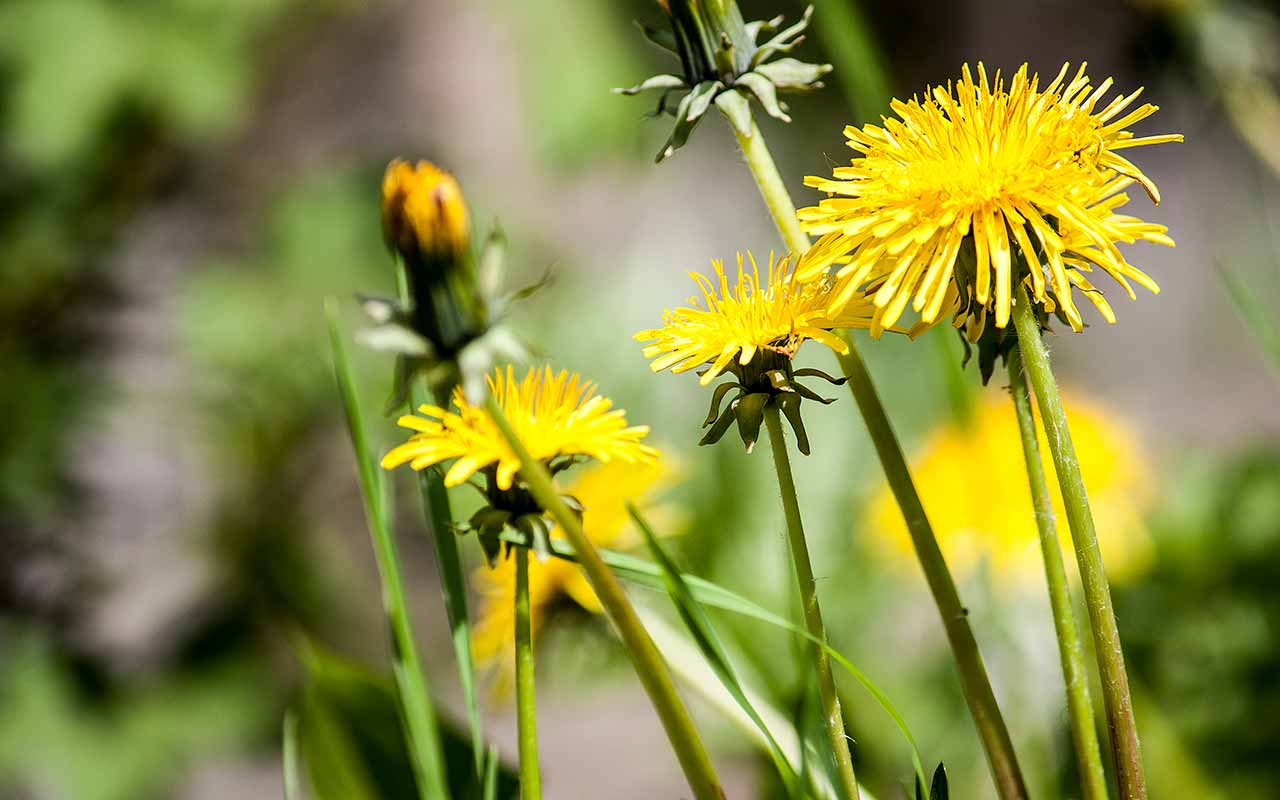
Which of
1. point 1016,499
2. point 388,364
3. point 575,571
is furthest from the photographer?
point 388,364

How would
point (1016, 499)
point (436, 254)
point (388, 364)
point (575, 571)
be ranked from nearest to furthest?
point (436, 254)
point (575, 571)
point (1016, 499)
point (388, 364)

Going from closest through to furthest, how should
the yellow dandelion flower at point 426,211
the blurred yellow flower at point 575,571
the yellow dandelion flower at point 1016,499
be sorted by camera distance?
1. the yellow dandelion flower at point 426,211
2. the blurred yellow flower at point 575,571
3. the yellow dandelion flower at point 1016,499

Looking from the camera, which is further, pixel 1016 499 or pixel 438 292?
pixel 1016 499

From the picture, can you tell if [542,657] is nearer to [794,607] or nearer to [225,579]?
[794,607]

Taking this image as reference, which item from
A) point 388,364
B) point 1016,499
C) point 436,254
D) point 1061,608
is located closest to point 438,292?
point 436,254

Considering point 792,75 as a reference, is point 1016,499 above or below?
below

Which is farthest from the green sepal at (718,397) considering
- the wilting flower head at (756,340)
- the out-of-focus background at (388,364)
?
the out-of-focus background at (388,364)

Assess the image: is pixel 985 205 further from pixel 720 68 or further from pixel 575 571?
pixel 575 571

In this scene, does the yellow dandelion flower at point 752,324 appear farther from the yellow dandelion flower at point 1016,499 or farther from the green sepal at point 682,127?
the yellow dandelion flower at point 1016,499

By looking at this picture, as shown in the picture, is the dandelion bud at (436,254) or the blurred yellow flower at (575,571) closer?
the dandelion bud at (436,254)
